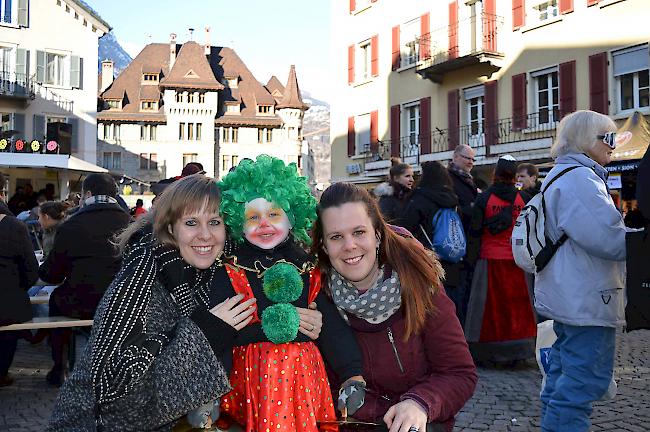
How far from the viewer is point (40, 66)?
3350 cm

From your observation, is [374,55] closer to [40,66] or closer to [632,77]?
[632,77]

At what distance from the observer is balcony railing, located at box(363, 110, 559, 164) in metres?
19.1

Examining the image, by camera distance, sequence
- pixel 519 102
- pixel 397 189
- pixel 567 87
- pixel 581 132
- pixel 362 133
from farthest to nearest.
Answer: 1. pixel 362 133
2. pixel 519 102
3. pixel 567 87
4. pixel 397 189
5. pixel 581 132

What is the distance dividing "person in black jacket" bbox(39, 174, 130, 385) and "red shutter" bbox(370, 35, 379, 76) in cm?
2137

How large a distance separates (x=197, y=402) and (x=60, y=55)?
116 ft

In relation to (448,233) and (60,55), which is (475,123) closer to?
(448,233)

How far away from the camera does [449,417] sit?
2.50 meters

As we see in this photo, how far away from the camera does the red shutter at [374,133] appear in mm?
26230

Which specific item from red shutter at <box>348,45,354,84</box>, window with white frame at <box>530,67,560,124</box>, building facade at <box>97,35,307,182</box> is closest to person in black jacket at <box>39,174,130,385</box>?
window with white frame at <box>530,67,560,124</box>

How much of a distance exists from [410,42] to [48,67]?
1966 centimetres

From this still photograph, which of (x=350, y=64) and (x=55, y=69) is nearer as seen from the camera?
(x=350, y=64)

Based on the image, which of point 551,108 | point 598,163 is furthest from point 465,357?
point 551,108

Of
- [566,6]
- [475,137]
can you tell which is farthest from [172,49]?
[566,6]

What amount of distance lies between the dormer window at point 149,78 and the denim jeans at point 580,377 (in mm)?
59084
